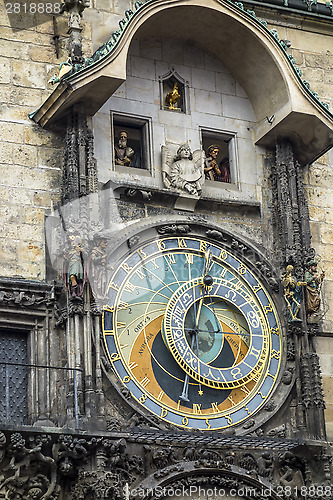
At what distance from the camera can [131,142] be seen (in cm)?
1491

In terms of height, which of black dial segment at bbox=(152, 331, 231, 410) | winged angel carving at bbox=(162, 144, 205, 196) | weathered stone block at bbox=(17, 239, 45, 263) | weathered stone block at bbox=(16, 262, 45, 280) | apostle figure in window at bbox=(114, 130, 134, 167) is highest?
apostle figure in window at bbox=(114, 130, 134, 167)

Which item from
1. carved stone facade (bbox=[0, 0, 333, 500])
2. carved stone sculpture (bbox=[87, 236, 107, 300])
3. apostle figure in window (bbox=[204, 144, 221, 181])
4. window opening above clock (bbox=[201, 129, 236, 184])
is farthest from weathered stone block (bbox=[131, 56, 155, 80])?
carved stone sculpture (bbox=[87, 236, 107, 300])

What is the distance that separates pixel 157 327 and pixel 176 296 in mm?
407

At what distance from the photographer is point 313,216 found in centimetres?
1527

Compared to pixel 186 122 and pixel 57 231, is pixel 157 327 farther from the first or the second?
pixel 186 122

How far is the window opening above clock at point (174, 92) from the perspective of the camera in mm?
15110

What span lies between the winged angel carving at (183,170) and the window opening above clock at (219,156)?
280mm

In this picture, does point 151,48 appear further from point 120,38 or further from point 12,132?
point 12,132

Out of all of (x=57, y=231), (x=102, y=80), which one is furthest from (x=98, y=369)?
(x=102, y=80)

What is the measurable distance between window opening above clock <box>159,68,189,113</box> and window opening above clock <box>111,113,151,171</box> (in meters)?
0.36

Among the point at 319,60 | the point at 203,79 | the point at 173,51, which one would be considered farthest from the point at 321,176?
the point at 173,51

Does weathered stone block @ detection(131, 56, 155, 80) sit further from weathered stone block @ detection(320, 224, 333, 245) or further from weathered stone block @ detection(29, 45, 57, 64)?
weathered stone block @ detection(320, 224, 333, 245)

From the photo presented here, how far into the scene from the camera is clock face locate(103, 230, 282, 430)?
13.6 meters

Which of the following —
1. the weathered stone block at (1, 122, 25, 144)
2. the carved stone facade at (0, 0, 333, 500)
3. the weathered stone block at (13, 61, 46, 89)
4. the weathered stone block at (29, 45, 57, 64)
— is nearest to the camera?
the carved stone facade at (0, 0, 333, 500)
